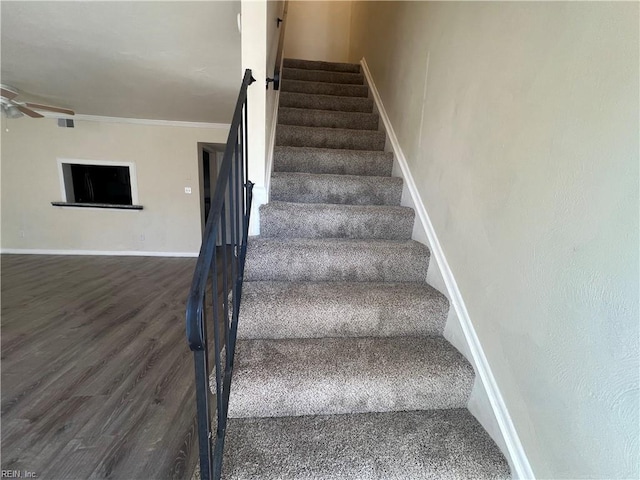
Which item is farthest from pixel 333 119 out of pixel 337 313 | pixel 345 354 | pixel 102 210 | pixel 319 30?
pixel 102 210

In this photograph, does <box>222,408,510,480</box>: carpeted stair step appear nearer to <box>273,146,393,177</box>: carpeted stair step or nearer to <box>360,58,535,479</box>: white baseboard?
<box>360,58,535,479</box>: white baseboard

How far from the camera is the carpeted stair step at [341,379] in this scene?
40.5 inches

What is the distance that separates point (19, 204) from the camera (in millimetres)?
4824

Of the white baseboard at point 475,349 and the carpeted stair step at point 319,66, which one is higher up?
the carpeted stair step at point 319,66

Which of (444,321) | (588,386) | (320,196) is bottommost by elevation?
(444,321)

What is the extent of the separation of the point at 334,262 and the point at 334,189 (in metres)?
0.62

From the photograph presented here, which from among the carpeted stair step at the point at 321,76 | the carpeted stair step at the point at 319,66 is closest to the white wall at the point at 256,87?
the carpeted stair step at the point at 321,76

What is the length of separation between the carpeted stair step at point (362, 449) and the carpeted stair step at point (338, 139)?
1883 mm

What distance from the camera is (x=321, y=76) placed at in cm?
309

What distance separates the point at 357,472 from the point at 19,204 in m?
6.68

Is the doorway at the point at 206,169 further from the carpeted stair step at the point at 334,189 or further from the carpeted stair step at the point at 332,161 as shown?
the carpeted stair step at the point at 334,189

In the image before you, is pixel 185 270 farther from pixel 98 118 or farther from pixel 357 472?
pixel 357 472

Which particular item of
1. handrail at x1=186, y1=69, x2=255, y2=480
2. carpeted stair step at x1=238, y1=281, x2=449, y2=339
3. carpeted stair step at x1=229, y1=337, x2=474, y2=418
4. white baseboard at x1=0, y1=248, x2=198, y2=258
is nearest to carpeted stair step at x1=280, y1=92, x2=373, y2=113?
handrail at x1=186, y1=69, x2=255, y2=480

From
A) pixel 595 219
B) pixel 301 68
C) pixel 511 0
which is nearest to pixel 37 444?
pixel 595 219
